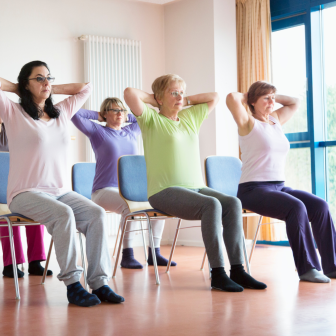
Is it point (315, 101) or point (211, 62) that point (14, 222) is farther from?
point (315, 101)

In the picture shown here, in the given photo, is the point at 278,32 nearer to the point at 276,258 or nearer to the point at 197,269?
the point at 276,258

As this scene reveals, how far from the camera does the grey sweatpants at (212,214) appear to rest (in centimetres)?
273

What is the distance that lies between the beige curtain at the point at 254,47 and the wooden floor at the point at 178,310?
1837 mm

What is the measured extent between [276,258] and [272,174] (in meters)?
1.17

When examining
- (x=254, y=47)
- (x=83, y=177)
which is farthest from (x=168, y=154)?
(x=254, y=47)

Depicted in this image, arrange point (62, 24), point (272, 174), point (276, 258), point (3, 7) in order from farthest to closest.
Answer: point (62, 24)
point (3, 7)
point (276, 258)
point (272, 174)

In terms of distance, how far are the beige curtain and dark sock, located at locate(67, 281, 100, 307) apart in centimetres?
293

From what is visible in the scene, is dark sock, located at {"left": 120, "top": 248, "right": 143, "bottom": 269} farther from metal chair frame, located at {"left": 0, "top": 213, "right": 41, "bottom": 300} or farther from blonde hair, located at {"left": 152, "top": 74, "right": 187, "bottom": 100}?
blonde hair, located at {"left": 152, "top": 74, "right": 187, "bottom": 100}

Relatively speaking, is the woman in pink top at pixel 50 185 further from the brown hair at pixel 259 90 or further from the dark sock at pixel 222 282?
the brown hair at pixel 259 90

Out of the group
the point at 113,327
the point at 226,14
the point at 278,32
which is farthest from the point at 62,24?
the point at 113,327

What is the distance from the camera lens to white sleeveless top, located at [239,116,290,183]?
3176mm

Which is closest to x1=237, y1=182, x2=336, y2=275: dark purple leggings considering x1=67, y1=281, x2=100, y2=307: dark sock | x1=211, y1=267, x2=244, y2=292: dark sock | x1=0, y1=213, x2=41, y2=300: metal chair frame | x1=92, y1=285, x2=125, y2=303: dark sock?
x1=211, y1=267, x2=244, y2=292: dark sock

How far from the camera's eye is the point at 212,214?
8.92ft

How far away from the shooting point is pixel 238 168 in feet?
12.3
